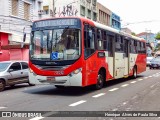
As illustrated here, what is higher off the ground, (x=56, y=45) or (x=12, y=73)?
(x=56, y=45)

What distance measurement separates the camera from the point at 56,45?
1252 cm

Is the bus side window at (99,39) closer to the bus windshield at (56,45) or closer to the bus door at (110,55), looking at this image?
the bus door at (110,55)

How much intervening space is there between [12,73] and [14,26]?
16.3m

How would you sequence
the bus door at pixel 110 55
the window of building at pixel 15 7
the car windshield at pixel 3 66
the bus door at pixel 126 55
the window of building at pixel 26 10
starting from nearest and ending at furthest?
1. the car windshield at pixel 3 66
2. the bus door at pixel 110 55
3. the bus door at pixel 126 55
4. the window of building at pixel 15 7
5. the window of building at pixel 26 10

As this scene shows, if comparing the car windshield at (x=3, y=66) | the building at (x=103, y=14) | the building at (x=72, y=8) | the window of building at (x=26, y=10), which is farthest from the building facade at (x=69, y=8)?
the car windshield at (x=3, y=66)

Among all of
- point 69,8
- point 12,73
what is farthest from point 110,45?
point 69,8

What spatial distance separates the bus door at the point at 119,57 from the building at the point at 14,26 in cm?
1376

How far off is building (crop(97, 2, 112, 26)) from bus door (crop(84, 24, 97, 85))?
1895 inches

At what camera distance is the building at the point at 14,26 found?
2958 centimetres

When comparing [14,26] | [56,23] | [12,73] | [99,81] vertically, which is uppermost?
[14,26]

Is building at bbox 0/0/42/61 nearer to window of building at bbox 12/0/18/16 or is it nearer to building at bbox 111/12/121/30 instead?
window of building at bbox 12/0/18/16

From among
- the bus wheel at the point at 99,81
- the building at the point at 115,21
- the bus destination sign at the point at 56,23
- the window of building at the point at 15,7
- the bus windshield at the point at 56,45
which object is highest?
the building at the point at 115,21

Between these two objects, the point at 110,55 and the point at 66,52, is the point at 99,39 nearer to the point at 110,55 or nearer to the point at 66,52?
the point at 110,55

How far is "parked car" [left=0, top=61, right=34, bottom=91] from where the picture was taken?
1502cm
